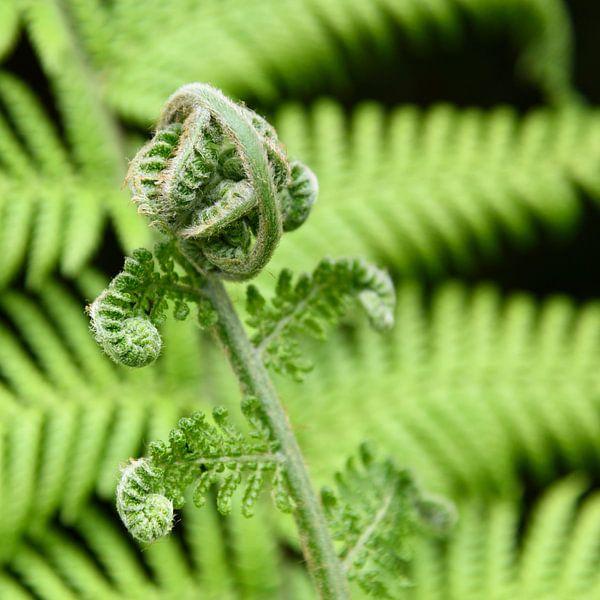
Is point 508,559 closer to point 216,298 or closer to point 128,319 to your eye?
point 216,298

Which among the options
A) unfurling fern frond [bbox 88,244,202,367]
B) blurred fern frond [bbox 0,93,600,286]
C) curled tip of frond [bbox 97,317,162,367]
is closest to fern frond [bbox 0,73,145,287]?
blurred fern frond [bbox 0,93,600,286]

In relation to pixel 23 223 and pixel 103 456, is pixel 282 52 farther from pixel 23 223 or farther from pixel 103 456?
pixel 103 456

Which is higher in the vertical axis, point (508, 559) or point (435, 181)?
point (435, 181)

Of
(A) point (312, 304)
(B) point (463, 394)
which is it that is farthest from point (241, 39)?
(A) point (312, 304)

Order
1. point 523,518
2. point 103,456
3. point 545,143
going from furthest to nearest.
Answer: point 523,518, point 545,143, point 103,456

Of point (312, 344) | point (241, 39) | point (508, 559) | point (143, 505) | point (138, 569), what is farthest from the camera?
point (241, 39)

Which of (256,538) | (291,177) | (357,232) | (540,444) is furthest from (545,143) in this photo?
(291,177)
